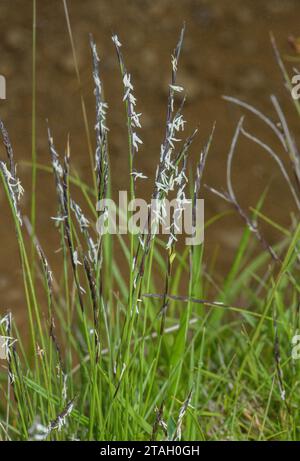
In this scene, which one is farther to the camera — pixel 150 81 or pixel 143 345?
pixel 150 81

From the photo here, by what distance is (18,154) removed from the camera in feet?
9.15

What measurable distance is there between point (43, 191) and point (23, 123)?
0.30 m

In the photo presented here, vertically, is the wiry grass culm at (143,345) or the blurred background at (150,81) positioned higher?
the blurred background at (150,81)

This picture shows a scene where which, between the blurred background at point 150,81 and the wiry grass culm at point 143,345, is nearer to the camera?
the wiry grass culm at point 143,345

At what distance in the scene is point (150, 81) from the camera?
9.60ft

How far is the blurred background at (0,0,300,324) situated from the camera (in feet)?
8.75

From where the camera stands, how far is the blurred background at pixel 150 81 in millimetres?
2666

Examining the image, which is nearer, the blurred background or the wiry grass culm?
the wiry grass culm

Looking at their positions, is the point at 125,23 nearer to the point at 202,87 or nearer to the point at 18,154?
the point at 202,87

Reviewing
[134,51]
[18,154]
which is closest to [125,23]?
[134,51]

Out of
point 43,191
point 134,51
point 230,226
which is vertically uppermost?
point 134,51

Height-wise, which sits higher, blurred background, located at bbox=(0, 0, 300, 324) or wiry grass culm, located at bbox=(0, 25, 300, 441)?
blurred background, located at bbox=(0, 0, 300, 324)

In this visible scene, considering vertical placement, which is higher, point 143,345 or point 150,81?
point 150,81
